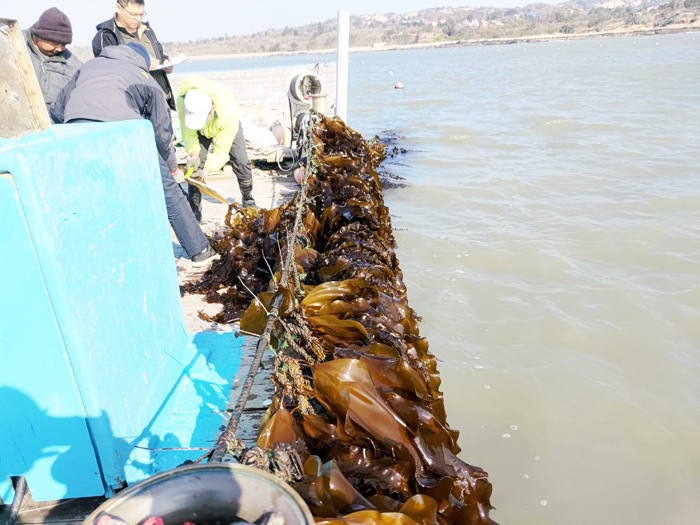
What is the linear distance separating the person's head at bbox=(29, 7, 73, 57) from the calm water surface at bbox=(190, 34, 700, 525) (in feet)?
11.9

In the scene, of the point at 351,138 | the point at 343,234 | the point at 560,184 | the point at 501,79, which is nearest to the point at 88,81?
the point at 343,234

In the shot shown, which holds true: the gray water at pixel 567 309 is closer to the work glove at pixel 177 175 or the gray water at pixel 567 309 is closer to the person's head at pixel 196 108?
the work glove at pixel 177 175

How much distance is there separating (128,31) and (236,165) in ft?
4.88

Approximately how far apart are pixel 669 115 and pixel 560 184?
23.8ft

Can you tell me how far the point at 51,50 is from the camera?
393cm

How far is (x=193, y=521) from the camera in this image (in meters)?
1.10

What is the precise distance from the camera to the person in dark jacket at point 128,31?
4.20m

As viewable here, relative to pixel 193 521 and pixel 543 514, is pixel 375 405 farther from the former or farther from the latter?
pixel 543 514

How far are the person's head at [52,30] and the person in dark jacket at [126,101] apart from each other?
0.61 meters

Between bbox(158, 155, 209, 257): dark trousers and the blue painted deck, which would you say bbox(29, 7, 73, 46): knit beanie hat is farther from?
the blue painted deck

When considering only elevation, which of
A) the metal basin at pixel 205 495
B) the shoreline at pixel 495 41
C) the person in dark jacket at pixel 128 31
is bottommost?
the shoreline at pixel 495 41

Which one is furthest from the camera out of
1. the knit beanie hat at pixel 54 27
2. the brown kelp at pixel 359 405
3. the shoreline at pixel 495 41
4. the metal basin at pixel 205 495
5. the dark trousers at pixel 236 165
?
the shoreline at pixel 495 41

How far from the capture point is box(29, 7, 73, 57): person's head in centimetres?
372

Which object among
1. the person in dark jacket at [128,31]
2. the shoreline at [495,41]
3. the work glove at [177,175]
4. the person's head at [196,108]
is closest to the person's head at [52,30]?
the person in dark jacket at [128,31]
